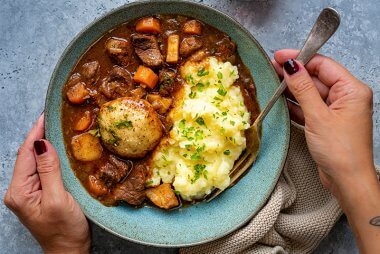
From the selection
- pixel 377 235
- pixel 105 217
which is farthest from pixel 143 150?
pixel 377 235

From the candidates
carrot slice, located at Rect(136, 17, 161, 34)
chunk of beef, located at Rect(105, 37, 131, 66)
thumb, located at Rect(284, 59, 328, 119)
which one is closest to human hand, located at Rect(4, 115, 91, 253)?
chunk of beef, located at Rect(105, 37, 131, 66)

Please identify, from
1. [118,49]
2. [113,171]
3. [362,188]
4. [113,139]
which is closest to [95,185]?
[113,171]

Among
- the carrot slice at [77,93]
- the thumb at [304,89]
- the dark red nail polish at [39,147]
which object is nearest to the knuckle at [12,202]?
the dark red nail polish at [39,147]

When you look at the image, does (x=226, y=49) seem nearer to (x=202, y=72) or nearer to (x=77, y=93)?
(x=202, y=72)

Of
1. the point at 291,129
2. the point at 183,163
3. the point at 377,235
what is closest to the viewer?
the point at 377,235

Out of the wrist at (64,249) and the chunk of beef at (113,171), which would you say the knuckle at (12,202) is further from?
the chunk of beef at (113,171)

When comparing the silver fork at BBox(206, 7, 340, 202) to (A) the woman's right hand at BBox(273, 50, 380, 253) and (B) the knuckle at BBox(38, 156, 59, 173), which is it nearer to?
(A) the woman's right hand at BBox(273, 50, 380, 253)

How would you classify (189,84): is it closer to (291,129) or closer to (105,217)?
(291,129)
